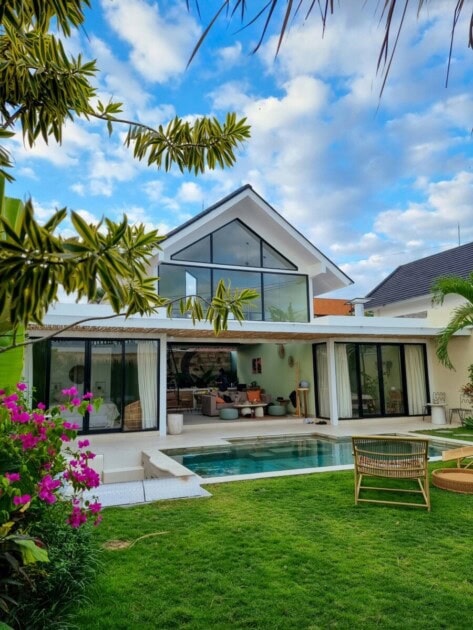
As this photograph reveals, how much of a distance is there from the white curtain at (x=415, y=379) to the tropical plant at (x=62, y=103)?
16.9 meters

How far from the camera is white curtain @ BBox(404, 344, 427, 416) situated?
1966 centimetres

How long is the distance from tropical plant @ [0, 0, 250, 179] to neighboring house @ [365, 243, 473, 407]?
16.4 metres

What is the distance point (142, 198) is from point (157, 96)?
1.53 metres

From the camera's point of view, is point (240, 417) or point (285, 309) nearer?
point (285, 309)

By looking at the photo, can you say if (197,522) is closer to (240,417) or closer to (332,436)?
(332,436)

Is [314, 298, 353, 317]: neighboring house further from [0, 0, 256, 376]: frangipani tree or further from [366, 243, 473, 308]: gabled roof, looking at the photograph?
[0, 0, 256, 376]: frangipani tree

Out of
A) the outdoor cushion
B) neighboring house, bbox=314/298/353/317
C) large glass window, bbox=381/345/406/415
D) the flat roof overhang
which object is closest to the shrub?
the flat roof overhang

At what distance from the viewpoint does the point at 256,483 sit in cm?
855

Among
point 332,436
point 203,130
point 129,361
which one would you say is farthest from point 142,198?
point 332,436

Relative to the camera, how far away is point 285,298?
19094 millimetres

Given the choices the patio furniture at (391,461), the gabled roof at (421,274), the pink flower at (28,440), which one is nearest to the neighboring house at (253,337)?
the gabled roof at (421,274)

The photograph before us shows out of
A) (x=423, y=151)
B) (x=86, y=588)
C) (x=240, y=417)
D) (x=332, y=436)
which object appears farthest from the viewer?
(x=240, y=417)

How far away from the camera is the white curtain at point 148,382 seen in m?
15.5

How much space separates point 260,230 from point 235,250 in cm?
168
